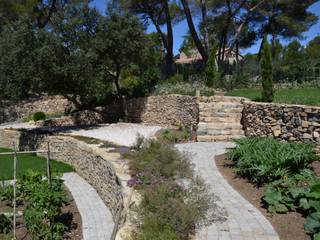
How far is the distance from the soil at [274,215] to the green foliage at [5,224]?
13.4ft

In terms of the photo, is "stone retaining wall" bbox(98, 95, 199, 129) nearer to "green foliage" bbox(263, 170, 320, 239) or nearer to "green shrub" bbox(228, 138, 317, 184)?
"green shrub" bbox(228, 138, 317, 184)

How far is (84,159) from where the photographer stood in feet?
41.8

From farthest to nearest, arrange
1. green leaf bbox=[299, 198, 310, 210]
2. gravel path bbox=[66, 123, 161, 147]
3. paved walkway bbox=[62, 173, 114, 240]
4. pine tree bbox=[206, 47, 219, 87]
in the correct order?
pine tree bbox=[206, 47, 219, 87], gravel path bbox=[66, 123, 161, 147], paved walkway bbox=[62, 173, 114, 240], green leaf bbox=[299, 198, 310, 210]

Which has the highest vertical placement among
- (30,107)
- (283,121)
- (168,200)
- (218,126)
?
(30,107)

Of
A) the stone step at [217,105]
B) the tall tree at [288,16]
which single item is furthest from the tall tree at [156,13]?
the stone step at [217,105]

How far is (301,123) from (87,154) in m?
5.78

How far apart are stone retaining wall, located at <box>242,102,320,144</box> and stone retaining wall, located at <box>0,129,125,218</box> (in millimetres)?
4377

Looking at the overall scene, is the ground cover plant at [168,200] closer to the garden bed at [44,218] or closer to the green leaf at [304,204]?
the green leaf at [304,204]

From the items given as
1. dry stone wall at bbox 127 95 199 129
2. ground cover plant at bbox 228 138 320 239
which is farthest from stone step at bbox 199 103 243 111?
ground cover plant at bbox 228 138 320 239

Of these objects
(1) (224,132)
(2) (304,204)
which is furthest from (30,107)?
(2) (304,204)

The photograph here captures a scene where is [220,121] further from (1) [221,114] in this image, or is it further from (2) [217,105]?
(2) [217,105]

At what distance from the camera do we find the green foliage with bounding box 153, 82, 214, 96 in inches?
722

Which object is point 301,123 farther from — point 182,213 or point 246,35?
point 246,35

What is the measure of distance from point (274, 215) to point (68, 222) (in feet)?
13.0
